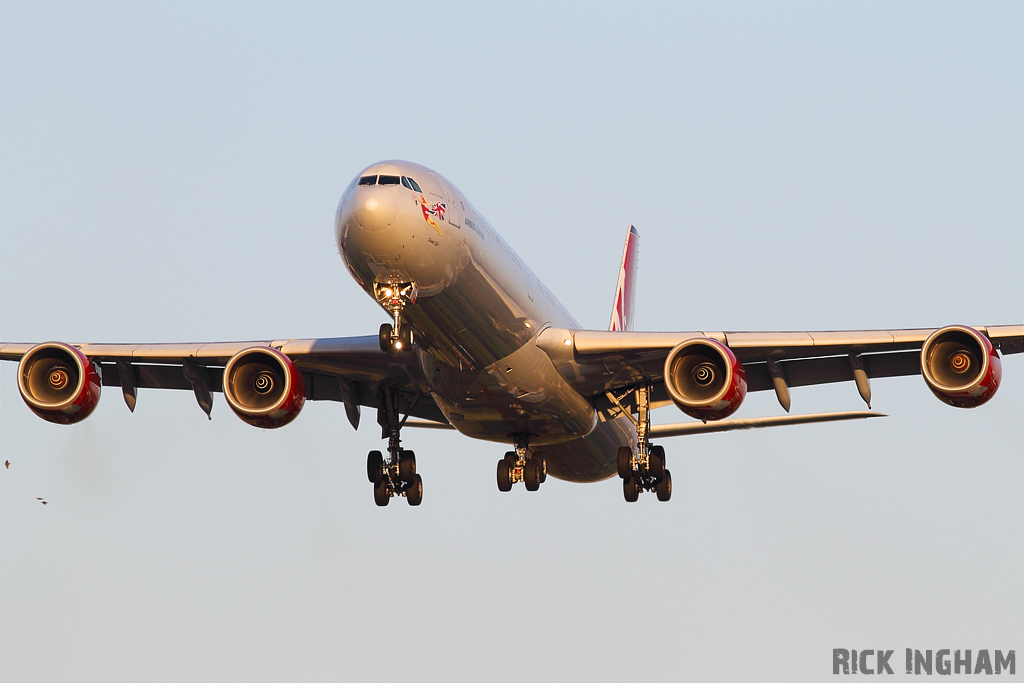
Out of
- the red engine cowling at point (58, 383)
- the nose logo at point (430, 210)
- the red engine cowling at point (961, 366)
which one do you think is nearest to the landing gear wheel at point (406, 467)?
the red engine cowling at point (58, 383)

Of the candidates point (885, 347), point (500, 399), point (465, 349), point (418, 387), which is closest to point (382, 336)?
point (465, 349)

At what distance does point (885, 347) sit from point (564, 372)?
20.9 feet

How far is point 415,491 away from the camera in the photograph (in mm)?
32188

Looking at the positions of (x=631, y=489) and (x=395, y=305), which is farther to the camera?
(x=631, y=489)

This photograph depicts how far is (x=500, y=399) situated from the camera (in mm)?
28297

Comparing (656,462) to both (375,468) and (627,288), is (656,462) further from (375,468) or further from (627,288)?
(627,288)

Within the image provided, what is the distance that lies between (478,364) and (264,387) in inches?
176

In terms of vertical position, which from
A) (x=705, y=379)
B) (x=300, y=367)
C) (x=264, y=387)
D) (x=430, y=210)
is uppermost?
(x=430, y=210)

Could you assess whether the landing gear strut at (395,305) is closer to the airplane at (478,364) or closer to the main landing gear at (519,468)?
the airplane at (478,364)

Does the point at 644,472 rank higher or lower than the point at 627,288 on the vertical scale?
lower

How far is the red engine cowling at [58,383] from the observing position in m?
28.4

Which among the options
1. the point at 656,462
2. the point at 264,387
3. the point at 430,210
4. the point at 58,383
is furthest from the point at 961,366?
the point at 58,383

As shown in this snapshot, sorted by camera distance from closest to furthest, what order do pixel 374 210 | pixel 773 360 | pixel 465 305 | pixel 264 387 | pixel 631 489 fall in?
pixel 374 210 < pixel 465 305 < pixel 264 387 < pixel 773 360 < pixel 631 489

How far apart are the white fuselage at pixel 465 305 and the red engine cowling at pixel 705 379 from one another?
2.69 m
